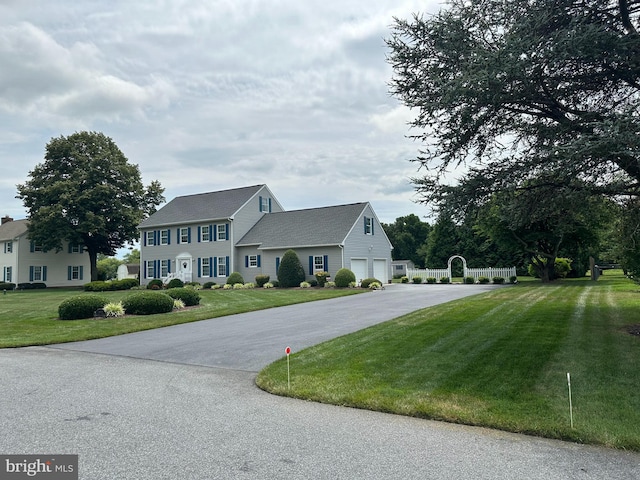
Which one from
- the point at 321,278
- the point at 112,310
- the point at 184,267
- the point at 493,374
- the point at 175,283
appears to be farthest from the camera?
the point at 184,267

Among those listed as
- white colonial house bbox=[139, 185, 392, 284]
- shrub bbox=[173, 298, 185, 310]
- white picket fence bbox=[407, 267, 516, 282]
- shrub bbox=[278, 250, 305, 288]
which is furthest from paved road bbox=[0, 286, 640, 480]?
white picket fence bbox=[407, 267, 516, 282]

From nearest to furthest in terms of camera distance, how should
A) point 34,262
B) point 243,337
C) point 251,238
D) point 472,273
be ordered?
point 243,337
point 251,238
point 472,273
point 34,262

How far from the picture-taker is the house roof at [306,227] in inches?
1172

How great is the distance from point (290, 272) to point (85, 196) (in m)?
21.1

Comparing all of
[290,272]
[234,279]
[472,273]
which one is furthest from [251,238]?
[472,273]

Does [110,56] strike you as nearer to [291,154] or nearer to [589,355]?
[291,154]

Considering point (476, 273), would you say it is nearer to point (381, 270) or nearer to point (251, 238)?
point (381, 270)

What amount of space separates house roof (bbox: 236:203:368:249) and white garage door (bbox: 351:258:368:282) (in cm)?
226

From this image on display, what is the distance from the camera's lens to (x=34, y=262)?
4312cm

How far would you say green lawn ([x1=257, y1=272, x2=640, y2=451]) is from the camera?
488cm

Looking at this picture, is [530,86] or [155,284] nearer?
[530,86]

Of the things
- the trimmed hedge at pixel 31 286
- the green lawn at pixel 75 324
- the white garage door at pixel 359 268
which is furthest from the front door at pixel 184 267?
the green lawn at pixel 75 324

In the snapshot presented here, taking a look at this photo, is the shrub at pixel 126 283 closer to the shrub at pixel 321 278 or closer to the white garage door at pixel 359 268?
the shrub at pixel 321 278

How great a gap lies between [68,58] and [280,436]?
12.4 meters
